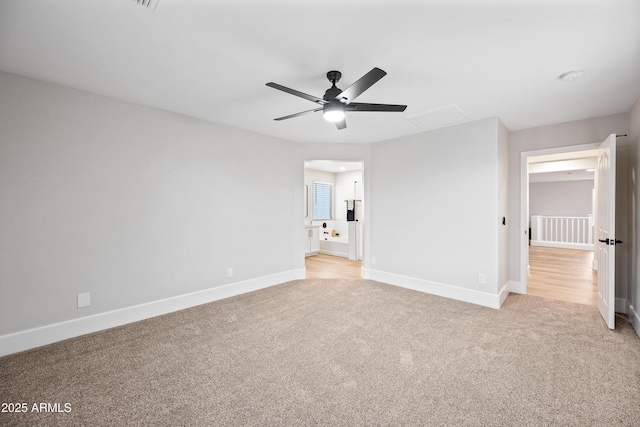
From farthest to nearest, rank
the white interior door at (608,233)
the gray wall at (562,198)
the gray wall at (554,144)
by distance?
1. the gray wall at (562,198)
2. the gray wall at (554,144)
3. the white interior door at (608,233)

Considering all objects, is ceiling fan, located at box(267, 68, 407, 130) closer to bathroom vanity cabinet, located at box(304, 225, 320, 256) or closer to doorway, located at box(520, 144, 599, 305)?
doorway, located at box(520, 144, 599, 305)

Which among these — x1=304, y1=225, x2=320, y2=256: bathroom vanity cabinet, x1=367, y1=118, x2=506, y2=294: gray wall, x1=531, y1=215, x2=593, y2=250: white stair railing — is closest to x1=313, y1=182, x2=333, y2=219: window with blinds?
x1=304, y1=225, x2=320, y2=256: bathroom vanity cabinet

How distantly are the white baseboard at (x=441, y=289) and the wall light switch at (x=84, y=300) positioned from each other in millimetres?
3783

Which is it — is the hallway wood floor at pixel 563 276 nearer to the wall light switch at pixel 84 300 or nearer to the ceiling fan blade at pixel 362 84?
the ceiling fan blade at pixel 362 84

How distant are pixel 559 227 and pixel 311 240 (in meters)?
7.71

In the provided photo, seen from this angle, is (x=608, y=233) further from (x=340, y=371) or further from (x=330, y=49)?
(x=330, y=49)

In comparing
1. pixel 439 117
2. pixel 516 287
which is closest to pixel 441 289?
pixel 516 287

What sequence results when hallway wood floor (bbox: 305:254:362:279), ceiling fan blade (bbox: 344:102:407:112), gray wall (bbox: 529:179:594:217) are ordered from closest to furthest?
1. ceiling fan blade (bbox: 344:102:407:112)
2. hallway wood floor (bbox: 305:254:362:279)
3. gray wall (bbox: 529:179:594:217)

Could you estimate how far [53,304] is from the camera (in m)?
2.61

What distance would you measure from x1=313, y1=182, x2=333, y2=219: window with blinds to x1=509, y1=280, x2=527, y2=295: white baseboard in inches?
196

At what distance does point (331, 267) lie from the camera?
5.91 meters

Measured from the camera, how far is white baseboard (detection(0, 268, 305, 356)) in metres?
2.43

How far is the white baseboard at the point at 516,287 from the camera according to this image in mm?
4066

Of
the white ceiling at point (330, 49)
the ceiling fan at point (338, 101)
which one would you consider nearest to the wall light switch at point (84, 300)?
the white ceiling at point (330, 49)
